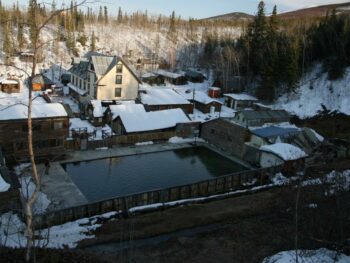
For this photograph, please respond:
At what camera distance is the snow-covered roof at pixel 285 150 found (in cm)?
2400

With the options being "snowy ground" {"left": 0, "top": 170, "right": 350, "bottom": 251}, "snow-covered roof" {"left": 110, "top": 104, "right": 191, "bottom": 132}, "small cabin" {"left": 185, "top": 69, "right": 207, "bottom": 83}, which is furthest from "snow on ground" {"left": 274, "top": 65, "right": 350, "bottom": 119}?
"small cabin" {"left": 185, "top": 69, "right": 207, "bottom": 83}

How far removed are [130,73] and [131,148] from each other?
1235 centimetres

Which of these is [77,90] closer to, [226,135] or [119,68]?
[119,68]

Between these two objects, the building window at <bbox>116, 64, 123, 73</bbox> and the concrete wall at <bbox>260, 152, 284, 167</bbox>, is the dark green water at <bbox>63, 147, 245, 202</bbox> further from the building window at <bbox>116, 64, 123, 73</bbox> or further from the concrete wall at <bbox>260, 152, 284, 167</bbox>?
the building window at <bbox>116, 64, 123, 73</bbox>

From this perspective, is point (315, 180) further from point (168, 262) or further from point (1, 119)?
point (1, 119)

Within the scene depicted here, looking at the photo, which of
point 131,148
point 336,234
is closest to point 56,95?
point 131,148

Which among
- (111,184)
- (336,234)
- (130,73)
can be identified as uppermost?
(130,73)

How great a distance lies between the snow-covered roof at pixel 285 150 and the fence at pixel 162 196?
989mm

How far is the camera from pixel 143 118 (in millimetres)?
30250

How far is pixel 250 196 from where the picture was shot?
20312 millimetres

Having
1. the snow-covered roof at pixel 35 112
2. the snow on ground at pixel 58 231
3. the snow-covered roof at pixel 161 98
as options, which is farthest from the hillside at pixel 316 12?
the snow on ground at pixel 58 231

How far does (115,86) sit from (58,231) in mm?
23287

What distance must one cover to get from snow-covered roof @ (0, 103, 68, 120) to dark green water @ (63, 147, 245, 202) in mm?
3598

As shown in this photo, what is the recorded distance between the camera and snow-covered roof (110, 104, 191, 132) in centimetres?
2925
